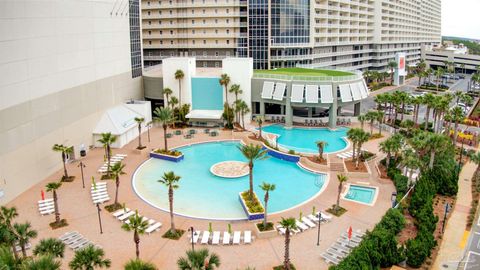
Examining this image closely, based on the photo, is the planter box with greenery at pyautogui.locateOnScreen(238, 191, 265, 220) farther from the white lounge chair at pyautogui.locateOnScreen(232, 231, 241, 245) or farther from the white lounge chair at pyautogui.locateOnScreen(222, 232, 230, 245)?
the white lounge chair at pyautogui.locateOnScreen(222, 232, 230, 245)

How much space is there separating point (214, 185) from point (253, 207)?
8.23m

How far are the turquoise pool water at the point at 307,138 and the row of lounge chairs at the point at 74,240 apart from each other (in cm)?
2856

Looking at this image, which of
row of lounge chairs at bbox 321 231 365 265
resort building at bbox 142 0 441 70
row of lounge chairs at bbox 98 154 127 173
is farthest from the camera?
resort building at bbox 142 0 441 70

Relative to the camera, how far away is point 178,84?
65.2 metres

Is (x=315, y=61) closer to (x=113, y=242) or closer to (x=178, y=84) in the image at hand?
(x=178, y=84)

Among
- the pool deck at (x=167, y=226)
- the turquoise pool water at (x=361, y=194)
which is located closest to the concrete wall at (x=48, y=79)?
the pool deck at (x=167, y=226)

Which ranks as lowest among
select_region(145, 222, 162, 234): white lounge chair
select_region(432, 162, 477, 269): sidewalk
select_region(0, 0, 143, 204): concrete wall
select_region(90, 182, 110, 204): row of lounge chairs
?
select_region(432, 162, 477, 269): sidewalk

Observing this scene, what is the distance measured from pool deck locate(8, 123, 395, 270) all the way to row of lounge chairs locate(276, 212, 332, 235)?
0.47m

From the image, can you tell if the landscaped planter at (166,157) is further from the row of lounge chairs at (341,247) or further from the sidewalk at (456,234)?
the sidewalk at (456,234)

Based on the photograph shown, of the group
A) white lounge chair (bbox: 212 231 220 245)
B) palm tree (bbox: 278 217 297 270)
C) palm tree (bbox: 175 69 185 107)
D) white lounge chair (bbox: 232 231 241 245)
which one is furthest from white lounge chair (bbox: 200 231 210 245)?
palm tree (bbox: 175 69 185 107)

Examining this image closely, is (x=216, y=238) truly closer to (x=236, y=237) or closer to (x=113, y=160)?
(x=236, y=237)

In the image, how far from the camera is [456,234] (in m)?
33.1

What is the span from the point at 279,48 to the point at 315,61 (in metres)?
16.4

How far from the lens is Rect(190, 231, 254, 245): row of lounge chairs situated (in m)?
30.5
